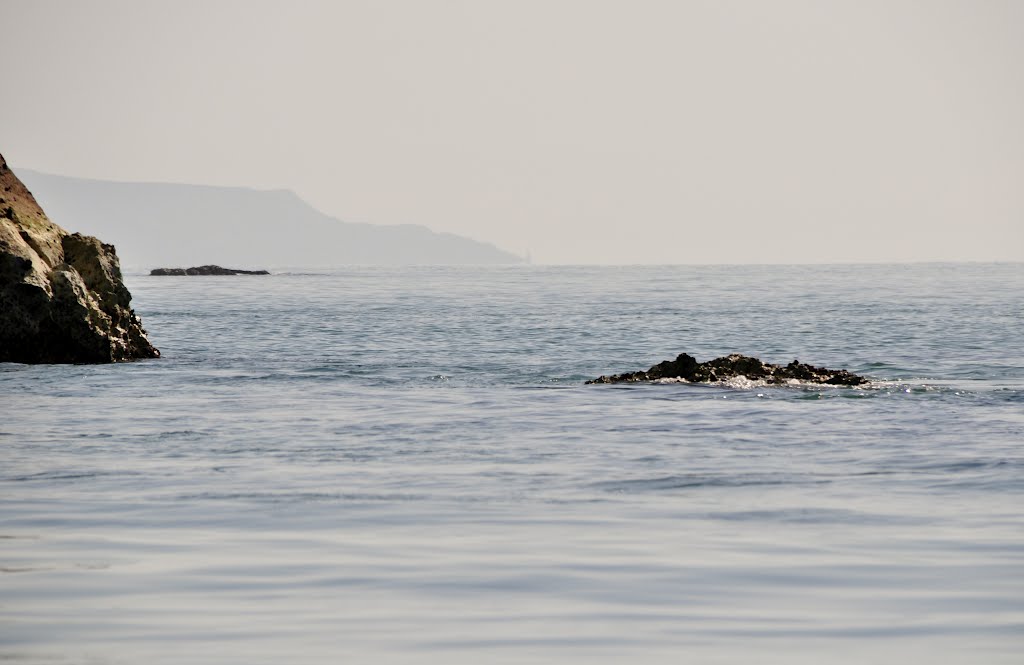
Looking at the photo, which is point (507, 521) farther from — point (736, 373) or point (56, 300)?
point (56, 300)

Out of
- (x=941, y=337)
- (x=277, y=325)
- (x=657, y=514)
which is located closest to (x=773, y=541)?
(x=657, y=514)

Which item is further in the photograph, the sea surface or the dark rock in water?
the dark rock in water

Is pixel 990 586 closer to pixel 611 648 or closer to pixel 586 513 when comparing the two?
pixel 611 648

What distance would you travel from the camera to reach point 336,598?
8.20 m

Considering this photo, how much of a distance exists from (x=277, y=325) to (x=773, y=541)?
4385 cm

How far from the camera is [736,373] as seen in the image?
25078mm

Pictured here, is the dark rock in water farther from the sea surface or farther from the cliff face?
the cliff face

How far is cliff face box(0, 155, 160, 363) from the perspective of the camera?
30562 mm

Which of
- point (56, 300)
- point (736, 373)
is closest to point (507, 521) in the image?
point (736, 373)

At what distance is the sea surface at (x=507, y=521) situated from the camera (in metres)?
7.34

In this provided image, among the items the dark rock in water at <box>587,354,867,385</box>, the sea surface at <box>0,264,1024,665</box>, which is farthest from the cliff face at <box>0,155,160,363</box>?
the dark rock in water at <box>587,354,867,385</box>

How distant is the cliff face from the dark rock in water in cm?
1250

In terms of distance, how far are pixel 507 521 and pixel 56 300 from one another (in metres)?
22.5

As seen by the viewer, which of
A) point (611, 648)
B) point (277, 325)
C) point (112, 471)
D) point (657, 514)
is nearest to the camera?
point (611, 648)
